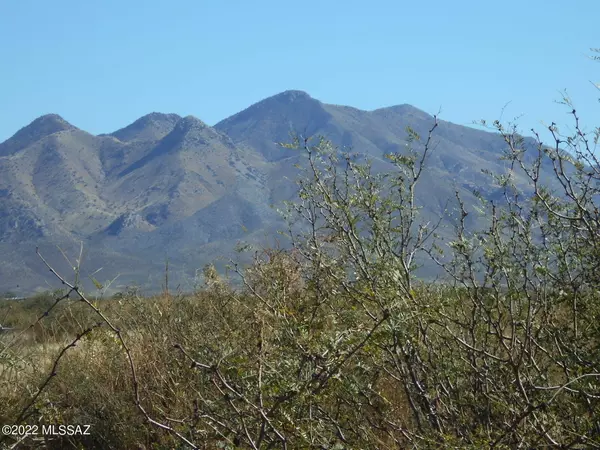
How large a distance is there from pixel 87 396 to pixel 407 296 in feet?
12.9

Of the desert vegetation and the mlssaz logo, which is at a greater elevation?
the desert vegetation

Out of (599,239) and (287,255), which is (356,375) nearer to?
(599,239)

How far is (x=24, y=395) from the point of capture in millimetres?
7062

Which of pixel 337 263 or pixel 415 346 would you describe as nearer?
pixel 415 346

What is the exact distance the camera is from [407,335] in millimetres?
3664

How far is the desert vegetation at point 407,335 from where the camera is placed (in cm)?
349

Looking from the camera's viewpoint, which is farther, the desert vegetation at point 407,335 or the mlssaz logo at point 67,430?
the mlssaz logo at point 67,430

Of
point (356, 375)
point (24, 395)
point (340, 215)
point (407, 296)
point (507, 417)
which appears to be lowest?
point (24, 395)

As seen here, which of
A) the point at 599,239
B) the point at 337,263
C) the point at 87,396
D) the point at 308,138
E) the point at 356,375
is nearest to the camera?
A: the point at 356,375

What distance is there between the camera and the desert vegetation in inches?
137

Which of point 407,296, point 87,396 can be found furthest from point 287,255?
point 407,296

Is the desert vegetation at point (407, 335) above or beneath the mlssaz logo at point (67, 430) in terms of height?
above

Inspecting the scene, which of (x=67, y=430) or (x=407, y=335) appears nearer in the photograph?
(x=407, y=335)

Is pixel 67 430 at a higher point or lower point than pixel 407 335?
lower
